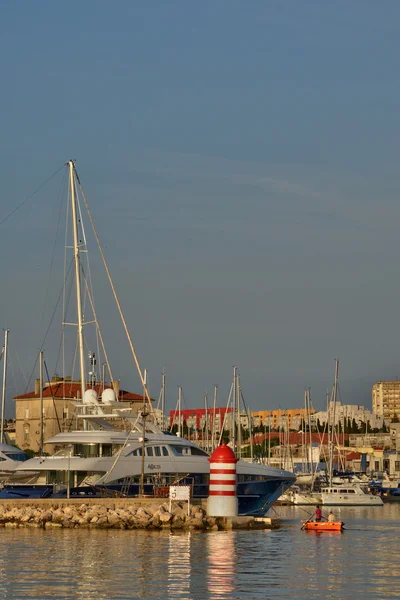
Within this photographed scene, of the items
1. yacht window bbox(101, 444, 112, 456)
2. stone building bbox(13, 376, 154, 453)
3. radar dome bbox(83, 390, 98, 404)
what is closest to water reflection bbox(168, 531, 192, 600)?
yacht window bbox(101, 444, 112, 456)

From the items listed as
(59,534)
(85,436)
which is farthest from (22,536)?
(85,436)

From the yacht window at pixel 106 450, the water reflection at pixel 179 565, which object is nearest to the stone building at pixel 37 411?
the yacht window at pixel 106 450

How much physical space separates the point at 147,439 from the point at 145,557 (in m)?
14.1

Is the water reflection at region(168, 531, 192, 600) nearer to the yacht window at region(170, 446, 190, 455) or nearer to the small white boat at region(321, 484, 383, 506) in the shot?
the yacht window at region(170, 446, 190, 455)

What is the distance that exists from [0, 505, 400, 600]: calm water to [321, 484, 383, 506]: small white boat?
42.2 meters

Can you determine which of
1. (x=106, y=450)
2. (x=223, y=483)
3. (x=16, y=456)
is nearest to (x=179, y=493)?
(x=223, y=483)

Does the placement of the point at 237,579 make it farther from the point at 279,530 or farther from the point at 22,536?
the point at 279,530

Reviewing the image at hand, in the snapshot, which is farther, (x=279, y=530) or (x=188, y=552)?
(x=279, y=530)

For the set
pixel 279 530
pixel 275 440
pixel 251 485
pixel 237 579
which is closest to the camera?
pixel 237 579

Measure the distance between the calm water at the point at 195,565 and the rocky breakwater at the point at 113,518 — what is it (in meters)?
0.96

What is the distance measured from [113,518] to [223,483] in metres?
4.10

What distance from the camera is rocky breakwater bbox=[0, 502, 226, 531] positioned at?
4109 centimetres

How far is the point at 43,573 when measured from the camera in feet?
92.6

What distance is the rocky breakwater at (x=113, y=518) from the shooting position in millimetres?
41094
